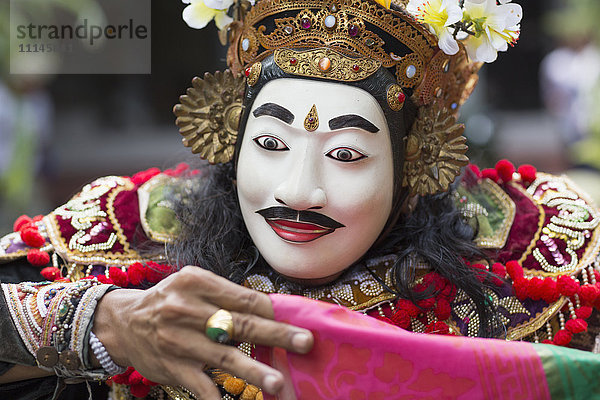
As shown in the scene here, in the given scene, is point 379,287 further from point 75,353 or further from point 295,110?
point 75,353

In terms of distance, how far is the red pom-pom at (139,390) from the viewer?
6.78 ft

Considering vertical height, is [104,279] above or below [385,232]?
below

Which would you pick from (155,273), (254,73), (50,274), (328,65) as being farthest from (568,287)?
(50,274)

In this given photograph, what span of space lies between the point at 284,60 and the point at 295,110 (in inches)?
6.5

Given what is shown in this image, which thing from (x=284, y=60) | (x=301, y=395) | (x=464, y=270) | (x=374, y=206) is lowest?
(x=301, y=395)

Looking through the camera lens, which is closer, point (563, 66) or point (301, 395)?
point (301, 395)

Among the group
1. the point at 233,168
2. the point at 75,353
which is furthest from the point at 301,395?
the point at 233,168

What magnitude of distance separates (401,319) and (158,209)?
858 mm

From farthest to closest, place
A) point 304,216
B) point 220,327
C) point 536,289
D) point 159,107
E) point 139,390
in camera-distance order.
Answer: point 159,107 → point 536,289 → point 139,390 → point 304,216 → point 220,327

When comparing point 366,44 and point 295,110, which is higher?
point 366,44

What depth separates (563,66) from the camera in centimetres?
797

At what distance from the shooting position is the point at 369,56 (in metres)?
2.06

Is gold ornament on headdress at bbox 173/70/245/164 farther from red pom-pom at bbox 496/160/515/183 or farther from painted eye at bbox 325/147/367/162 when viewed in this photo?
red pom-pom at bbox 496/160/515/183

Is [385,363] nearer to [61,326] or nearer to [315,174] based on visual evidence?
[315,174]
